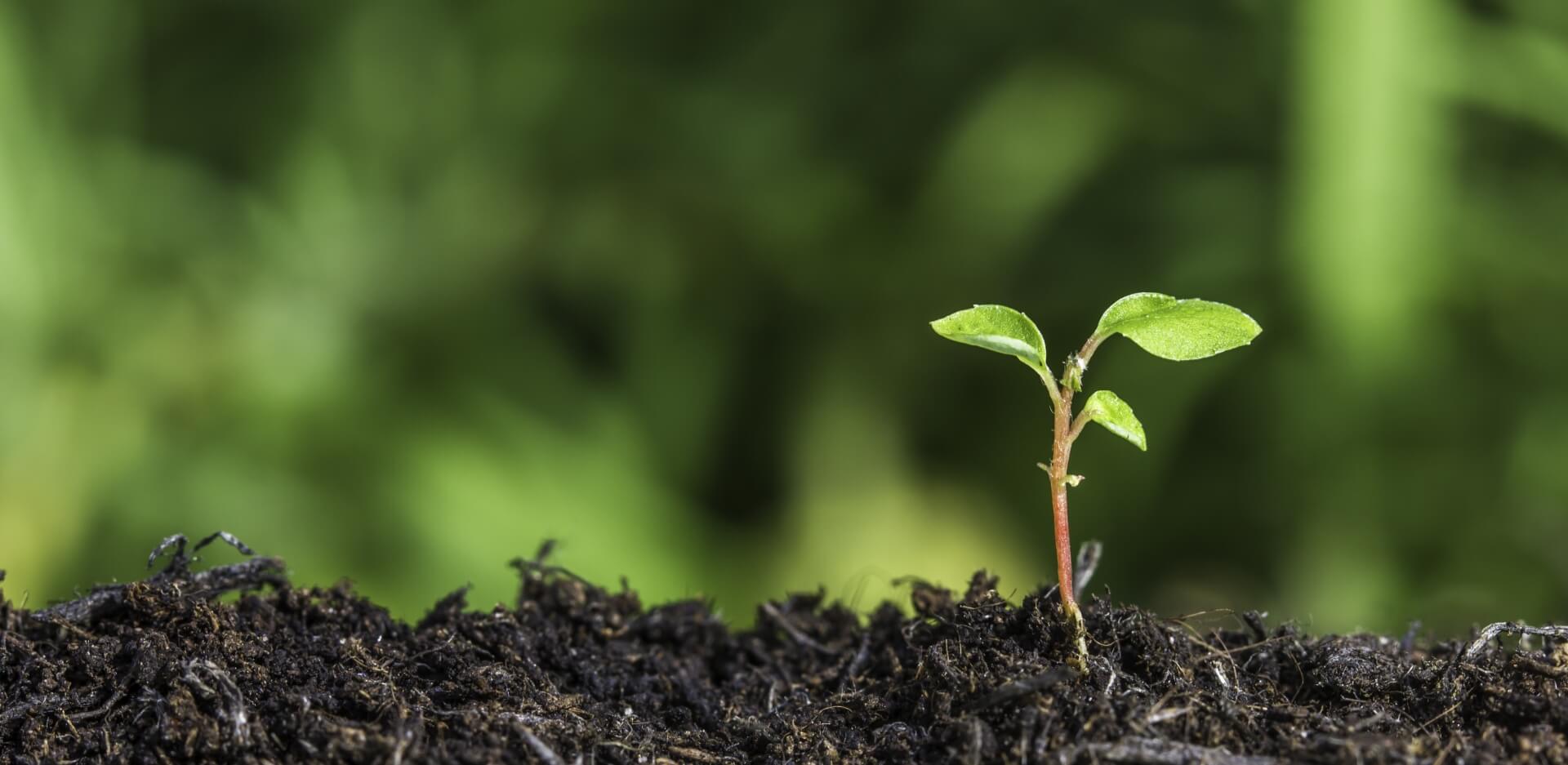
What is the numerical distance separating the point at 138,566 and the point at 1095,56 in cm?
167

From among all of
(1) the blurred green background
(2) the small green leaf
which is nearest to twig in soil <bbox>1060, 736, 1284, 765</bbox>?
(2) the small green leaf

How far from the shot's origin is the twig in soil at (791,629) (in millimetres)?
882

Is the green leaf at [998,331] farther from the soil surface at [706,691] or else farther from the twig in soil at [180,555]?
the twig in soil at [180,555]

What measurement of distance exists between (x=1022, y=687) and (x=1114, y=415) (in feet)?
0.46

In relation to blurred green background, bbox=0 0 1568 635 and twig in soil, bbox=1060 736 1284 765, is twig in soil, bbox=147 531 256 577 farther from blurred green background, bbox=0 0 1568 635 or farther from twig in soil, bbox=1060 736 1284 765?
blurred green background, bbox=0 0 1568 635

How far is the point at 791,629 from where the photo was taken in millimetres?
898

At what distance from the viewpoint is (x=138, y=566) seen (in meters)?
1.87

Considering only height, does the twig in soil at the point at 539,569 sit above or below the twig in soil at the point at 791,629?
above

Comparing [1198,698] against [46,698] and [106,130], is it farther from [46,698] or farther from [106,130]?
[106,130]

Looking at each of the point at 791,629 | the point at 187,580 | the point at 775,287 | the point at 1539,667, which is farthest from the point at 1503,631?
the point at 775,287

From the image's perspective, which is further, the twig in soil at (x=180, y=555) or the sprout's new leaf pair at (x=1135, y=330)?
the twig in soil at (x=180, y=555)

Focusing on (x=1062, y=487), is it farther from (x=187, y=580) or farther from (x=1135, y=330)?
(x=187, y=580)

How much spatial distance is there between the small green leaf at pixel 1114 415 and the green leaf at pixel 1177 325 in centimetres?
3

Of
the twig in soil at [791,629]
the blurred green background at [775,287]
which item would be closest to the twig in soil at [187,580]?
the twig in soil at [791,629]
